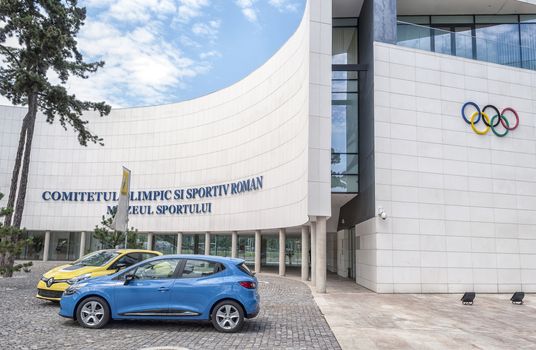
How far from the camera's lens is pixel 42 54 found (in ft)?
68.0

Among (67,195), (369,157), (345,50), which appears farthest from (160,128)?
(369,157)

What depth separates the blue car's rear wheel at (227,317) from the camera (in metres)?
8.74

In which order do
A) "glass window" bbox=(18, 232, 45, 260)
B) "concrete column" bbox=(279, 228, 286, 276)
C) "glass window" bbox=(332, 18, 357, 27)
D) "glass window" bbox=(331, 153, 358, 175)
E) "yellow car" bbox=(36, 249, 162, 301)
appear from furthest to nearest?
"glass window" bbox=(18, 232, 45, 260) → "concrete column" bbox=(279, 228, 286, 276) → "glass window" bbox=(332, 18, 357, 27) → "glass window" bbox=(331, 153, 358, 175) → "yellow car" bbox=(36, 249, 162, 301)

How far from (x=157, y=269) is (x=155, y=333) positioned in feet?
4.15

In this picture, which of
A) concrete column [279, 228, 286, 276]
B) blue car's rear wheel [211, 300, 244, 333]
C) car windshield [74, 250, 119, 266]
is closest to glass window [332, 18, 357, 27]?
concrete column [279, 228, 286, 276]

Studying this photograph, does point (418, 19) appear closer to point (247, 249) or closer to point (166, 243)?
point (247, 249)

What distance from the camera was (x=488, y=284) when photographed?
17766 mm

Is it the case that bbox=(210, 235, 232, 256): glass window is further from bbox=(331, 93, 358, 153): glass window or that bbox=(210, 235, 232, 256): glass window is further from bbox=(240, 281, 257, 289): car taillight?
bbox=(240, 281, 257, 289): car taillight

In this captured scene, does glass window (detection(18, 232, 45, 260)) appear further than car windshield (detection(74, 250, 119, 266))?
Yes

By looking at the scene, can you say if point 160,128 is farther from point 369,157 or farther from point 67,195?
point 369,157

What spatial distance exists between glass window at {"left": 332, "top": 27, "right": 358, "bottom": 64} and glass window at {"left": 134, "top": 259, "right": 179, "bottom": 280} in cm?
1490

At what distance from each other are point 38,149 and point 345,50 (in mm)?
29755

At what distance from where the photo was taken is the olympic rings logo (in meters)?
18.7

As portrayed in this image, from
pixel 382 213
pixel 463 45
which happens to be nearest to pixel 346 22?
pixel 463 45
